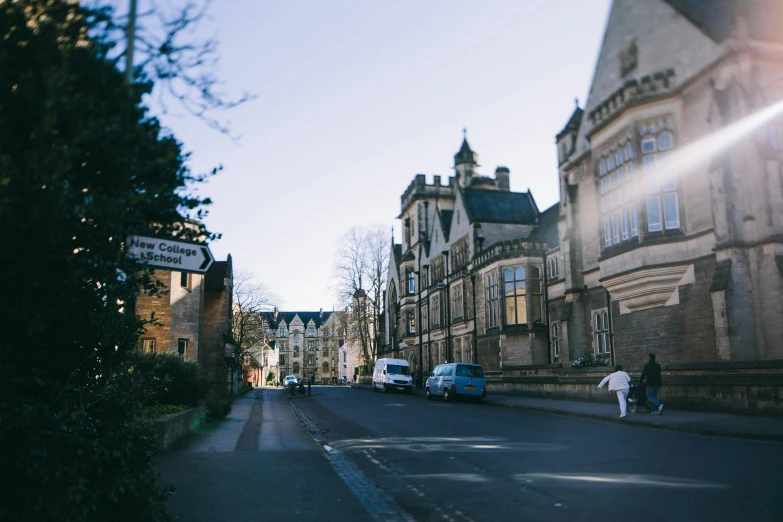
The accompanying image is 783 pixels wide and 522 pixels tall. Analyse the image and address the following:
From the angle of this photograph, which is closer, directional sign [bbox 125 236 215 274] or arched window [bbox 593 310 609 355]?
directional sign [bbox 125 236 215 274]

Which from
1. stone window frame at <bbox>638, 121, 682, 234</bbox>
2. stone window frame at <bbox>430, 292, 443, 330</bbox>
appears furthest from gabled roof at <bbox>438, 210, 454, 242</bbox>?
stone window frame at <bbox>638, 121, 682, 234</bbox>

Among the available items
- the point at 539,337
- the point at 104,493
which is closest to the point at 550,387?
the point at 539,337

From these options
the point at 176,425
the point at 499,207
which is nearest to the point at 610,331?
the point at 176,425

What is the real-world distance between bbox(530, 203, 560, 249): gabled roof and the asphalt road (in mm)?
25888

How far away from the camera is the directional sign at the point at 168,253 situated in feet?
17.9

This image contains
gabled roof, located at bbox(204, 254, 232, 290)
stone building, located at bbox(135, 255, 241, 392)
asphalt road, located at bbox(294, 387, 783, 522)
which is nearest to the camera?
asphalt road, located at bbox(294, 387, 783, 522)

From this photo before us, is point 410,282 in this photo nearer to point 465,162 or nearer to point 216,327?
point 465,162

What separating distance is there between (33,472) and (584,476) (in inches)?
272

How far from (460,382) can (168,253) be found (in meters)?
26.3

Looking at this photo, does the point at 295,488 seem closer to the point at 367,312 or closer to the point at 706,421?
the point at 706,421

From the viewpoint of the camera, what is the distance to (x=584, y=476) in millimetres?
9062

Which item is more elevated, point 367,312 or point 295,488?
point 367,312

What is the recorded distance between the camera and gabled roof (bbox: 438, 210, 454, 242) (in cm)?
5428

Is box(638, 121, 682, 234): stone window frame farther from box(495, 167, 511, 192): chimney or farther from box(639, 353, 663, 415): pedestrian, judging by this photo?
box(495, 167, 511, 192): chimney
